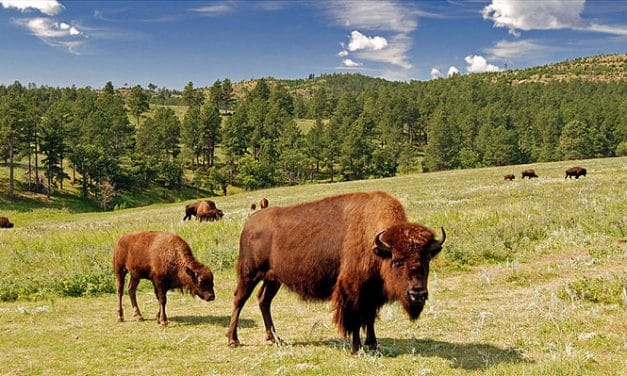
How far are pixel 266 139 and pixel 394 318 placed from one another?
118 metres

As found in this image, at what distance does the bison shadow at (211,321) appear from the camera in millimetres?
10320

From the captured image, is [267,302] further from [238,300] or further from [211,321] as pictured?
[211,321]

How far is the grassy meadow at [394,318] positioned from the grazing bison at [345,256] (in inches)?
34.6

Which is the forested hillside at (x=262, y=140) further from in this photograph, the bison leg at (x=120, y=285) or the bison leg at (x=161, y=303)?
the bison leg at (x=161, y=303)

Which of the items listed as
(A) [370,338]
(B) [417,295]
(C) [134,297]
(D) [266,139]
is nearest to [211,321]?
(C) [134,297]

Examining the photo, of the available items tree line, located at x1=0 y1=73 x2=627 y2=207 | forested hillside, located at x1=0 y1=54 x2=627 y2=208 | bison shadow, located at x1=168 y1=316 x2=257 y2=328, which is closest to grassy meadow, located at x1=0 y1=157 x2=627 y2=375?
bison shadow, located at x1=168 y1=316 x2=257 y2=328

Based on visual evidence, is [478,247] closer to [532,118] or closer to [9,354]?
[9,354]

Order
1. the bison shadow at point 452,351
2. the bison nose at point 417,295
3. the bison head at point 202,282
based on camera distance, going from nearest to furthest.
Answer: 1. the bison nose at point 417,295
2. the bison shadow at point 452,351
3. the bison head at point 202,282

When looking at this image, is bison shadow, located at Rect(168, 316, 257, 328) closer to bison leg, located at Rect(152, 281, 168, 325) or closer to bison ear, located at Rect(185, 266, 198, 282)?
bison leg, located at Rect(152, 281, 168, 325)

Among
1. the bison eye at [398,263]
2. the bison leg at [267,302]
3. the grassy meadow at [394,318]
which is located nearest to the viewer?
the bison eye at [398,263]

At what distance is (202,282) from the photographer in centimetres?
1024

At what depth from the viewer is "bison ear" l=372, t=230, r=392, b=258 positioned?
6769 millimetres

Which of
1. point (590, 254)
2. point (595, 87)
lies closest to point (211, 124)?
point (590, 254)

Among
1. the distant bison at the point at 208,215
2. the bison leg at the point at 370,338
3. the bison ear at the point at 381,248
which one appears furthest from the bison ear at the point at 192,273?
the distant bison at the point at 208,215
